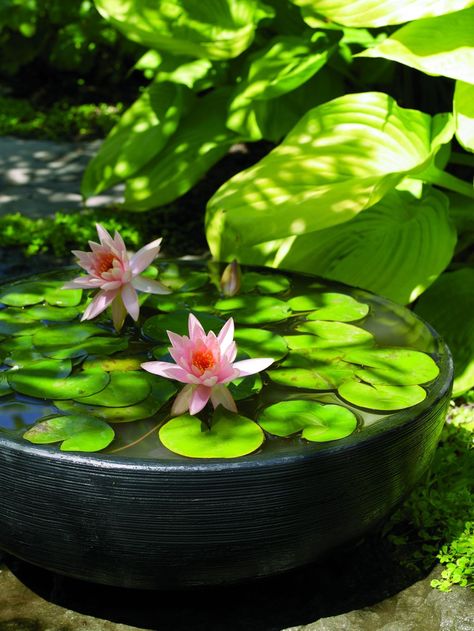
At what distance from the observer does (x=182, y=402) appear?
1651 millimetres

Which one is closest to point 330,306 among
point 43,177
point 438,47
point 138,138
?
point 438,47

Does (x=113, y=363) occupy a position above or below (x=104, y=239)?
below

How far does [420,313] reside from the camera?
2.65 meters

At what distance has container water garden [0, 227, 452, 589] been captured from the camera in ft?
4.83

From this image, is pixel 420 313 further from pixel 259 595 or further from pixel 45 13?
pixel 45 13

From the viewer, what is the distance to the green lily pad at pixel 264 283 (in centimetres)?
225

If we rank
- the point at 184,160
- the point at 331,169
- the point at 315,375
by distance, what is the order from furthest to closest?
the point at 184,160, the point at 331,169, the point at 315,375

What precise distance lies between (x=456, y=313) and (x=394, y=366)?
0.83m

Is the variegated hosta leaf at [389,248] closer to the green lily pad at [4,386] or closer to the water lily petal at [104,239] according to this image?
the water lily petal at [104,239]

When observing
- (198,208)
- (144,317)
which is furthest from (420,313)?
(198,208)

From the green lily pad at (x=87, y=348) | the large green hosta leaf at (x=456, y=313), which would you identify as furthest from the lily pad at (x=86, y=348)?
the large green hosta leaf at (x=456, y=313)

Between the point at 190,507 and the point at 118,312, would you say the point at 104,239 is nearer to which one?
the point at 118,312

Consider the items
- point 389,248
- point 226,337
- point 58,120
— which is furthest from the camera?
point 58,120

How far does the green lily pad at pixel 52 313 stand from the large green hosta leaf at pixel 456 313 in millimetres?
1059
